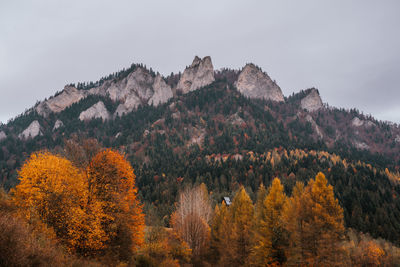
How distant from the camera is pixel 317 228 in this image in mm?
27984

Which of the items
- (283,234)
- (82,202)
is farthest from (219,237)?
(82,202)

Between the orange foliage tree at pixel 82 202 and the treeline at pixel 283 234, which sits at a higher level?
the orange foliage tree at pixel 82 202

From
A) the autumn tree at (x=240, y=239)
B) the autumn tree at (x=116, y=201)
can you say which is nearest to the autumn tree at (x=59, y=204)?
the autumn tree at (x=116, y=201)

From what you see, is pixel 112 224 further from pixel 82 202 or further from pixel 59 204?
pixel 59 204

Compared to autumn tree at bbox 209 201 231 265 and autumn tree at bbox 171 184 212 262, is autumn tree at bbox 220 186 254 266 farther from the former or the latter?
autumn tree at bbox 171 184 212 262

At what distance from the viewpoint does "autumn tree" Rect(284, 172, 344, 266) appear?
26.7 meters

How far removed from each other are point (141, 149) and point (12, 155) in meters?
115

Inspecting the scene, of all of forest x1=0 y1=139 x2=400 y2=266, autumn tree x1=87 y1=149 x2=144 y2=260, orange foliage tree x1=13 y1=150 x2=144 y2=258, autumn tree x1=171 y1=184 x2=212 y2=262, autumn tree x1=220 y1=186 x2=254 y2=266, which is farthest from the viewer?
autumn tree x1=171 y1=184 x2=212 y2=262

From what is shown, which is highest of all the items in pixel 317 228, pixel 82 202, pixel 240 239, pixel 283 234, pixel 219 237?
pixel 82 202

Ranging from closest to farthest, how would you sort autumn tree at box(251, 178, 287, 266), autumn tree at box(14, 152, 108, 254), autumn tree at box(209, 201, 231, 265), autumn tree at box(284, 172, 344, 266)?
autumn tree at box(14, 152, 108, 254), autumn tree at box(284, 172, 344, 266), autumn tree at box(251, 178, 287, 266), autumn tree at box(209, 201, 231, 265)

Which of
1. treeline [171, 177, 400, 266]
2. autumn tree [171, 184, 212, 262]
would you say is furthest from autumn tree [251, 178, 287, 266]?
autumn tree [171, 184, 212, 262]

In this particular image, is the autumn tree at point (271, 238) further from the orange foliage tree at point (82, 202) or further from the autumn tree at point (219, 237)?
the orange foliage tree at point (82, 202)

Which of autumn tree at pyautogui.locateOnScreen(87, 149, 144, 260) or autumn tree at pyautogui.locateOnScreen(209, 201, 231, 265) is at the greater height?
autumn tree at pyautogui.locateOnScreen(87, 149, 144, 260)

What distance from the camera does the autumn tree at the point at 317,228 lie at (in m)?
26.7
